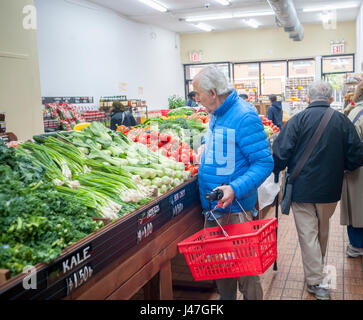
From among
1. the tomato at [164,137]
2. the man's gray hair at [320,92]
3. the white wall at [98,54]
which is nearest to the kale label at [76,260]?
the tomato at [164,137]

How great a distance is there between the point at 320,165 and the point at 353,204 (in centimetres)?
97

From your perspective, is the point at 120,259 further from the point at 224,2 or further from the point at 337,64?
the point at 337,64

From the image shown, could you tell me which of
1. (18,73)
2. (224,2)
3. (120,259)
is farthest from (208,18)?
(120,259)

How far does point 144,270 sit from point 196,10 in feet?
35.0

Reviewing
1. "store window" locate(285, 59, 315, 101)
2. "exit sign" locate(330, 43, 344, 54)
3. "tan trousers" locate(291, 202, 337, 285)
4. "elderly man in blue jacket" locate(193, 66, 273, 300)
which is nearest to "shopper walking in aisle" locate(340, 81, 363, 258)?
"tan trousers" locate(291, 202, 337, 285)

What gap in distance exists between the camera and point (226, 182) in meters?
2.50

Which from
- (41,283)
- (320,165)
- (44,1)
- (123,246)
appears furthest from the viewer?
(44,1)

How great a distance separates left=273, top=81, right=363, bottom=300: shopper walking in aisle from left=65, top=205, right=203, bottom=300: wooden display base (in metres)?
0.93

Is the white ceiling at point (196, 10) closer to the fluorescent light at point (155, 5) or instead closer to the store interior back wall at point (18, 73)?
the fluorescent light at point (155, 5)

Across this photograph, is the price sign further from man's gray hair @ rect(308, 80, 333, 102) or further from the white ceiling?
the white ceiling

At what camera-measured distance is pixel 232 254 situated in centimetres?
212
